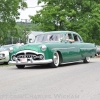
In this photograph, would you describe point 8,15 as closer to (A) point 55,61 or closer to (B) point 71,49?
(B) point 71,49

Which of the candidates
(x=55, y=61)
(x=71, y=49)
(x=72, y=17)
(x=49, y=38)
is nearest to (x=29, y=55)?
(x=55, y=61)

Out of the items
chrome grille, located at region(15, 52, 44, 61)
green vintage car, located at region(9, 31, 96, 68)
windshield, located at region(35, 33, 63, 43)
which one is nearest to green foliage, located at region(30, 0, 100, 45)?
green vintage car, located at region(9, 31, 96, 68)

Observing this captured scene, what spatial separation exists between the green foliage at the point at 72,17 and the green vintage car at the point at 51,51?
25.0 meters

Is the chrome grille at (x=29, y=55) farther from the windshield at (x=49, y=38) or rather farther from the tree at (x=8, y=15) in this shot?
the tree at (x=8, y=15)

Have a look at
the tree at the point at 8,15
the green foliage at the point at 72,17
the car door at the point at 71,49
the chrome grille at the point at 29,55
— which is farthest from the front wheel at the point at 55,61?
the green foliage at the point at 72,17

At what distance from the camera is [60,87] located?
7.88 metres

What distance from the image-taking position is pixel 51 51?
13.2m

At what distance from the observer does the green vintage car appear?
13.0 meters

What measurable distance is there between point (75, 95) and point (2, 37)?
3629 centimetres

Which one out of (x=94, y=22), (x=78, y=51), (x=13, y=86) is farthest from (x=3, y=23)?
(x=13, y=86)

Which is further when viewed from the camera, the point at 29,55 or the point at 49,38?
the point at 49,38

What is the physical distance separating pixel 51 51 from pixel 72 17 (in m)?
29.8

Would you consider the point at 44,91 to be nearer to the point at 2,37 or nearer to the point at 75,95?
A: the point at 75,95

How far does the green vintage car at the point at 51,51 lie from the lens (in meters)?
13.0
